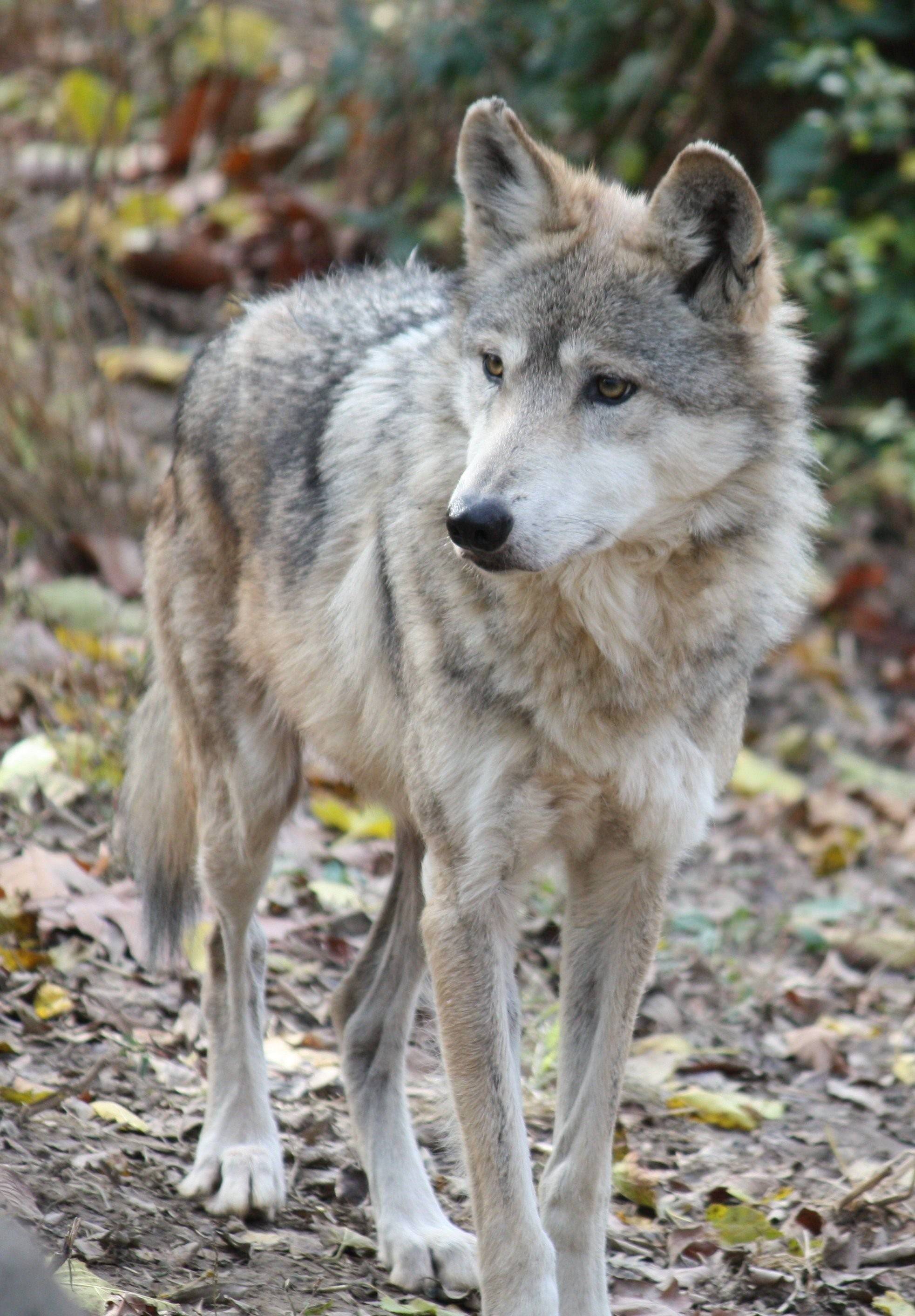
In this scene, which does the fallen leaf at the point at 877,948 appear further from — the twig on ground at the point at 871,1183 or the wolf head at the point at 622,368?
the wolf head at the point at 622,368

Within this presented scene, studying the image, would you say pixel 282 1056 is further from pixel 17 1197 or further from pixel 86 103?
pixel 86 103

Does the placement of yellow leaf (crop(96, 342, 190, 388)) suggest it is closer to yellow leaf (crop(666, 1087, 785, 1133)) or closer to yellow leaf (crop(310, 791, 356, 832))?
yellow leaf (crop(310, 791, 356, 832))

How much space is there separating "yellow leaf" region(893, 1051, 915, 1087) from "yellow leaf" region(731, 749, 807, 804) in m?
1.79

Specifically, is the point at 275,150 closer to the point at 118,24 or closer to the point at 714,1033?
the point at 118,24

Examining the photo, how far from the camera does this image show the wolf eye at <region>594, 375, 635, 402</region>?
2.86 metres

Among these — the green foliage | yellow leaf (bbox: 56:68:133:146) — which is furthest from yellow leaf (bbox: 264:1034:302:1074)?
yellow leaf (bbox: 56:68:133:146)

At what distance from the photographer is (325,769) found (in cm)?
563

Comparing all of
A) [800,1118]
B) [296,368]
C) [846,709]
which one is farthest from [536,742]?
[846,709]

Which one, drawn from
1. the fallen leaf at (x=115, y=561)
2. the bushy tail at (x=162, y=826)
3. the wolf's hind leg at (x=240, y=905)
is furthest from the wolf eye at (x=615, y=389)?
the fallen leaf at (x=115, y=561)

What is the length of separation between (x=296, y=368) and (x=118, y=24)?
12.8 ft

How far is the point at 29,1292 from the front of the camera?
1.76 metres

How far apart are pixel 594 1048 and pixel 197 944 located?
171cm

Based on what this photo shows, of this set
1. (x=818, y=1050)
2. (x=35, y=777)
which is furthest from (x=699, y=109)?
(x=818, y=1050)

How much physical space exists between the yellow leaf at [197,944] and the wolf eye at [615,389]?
81.6 inches
